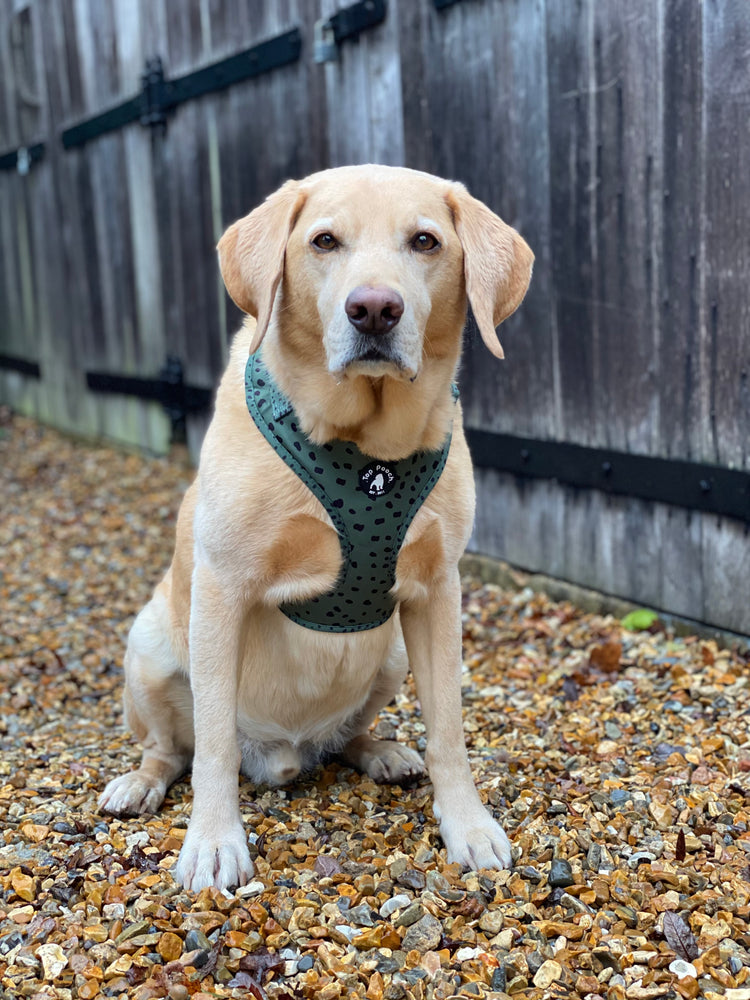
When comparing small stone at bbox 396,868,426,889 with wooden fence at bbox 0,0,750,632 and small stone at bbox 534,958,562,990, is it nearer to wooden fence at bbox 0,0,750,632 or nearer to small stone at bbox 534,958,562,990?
small stone at bbox 534,958,562,990

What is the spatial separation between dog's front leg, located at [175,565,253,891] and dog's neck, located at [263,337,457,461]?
44 cm

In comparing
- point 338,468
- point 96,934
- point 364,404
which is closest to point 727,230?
point 364,404

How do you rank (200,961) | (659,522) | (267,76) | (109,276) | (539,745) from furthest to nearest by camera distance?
(109,276)
(267,76)
(659,522)
(539,745)
(200,961)

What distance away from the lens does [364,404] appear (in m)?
2.33

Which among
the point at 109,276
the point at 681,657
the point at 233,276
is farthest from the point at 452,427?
the point at 109,276

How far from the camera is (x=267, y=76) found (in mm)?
5715

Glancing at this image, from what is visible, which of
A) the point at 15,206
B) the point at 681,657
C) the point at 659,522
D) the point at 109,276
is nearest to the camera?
the point at 681,657

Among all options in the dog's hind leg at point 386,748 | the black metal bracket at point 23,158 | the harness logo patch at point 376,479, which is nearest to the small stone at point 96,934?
the dog's hind leg at point 386,748

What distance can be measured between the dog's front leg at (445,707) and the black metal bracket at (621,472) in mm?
1510

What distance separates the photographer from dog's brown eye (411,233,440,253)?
89.0 inches

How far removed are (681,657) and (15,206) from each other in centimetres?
825

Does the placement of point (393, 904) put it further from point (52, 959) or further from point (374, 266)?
point (374, 266)

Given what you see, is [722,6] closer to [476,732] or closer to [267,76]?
[476,732]

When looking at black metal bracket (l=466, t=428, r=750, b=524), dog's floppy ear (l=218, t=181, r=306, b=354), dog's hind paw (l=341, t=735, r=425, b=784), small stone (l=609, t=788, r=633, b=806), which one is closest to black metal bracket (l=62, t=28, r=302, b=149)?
black metal bracket (l=466, t=428, r=750, b=524)
